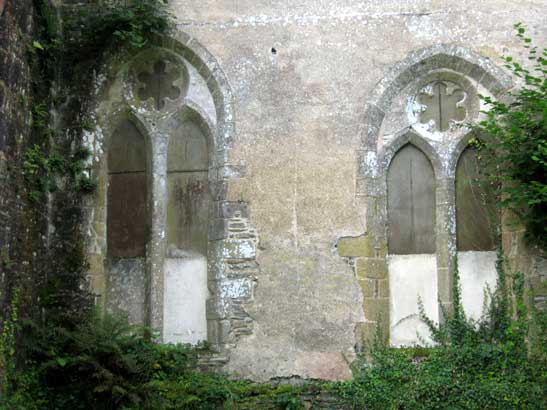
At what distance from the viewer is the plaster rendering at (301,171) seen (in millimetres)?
9906

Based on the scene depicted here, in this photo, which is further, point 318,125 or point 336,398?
point 318,125

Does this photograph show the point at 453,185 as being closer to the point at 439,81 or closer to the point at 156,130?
the point at 439,81

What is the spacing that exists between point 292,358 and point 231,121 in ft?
9.10

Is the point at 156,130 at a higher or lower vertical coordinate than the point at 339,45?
lower

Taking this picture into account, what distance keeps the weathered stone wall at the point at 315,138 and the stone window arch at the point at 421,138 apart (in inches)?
1.3

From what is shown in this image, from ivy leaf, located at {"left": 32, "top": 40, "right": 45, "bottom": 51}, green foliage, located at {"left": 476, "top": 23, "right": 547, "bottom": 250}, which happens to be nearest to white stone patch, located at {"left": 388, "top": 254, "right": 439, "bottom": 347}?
green foliage, located at {"left": 476, "top": 23, "right": 547, "bottom": 250}

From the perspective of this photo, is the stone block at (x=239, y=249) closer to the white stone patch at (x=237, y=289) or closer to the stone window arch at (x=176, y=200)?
the stone window arch at (x=176, y=200)

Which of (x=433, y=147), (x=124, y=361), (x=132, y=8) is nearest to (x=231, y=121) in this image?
(x=132, y=8)

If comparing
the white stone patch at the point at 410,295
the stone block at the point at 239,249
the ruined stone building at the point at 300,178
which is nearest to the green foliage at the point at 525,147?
the ruined stone building at the point at 300,178

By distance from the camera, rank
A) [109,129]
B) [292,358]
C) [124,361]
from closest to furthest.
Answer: [124,361]
[292,358]
[109,129]

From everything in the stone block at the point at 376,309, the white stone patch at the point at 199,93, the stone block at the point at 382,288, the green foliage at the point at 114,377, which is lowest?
the green foliage at the point at 114,377

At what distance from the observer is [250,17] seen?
10.4 metres

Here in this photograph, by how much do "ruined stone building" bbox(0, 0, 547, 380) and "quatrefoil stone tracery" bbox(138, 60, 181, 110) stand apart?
57 mm

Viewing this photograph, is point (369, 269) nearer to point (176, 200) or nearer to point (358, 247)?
point (358, 247)
